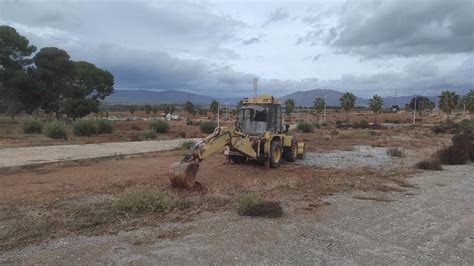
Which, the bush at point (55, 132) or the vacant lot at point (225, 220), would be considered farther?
the bush at point (55, 132)

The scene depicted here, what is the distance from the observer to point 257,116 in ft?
59.9

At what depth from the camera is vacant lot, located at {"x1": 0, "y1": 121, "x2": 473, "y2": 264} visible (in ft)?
22.9

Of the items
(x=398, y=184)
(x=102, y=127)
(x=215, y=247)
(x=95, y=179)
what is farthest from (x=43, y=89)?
(x=215, y=247)

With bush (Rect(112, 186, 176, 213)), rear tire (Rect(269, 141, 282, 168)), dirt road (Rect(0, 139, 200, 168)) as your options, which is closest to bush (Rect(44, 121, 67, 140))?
dirt road (Rect(0, 139, 200, 168))

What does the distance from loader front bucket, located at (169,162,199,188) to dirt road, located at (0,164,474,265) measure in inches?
86.6

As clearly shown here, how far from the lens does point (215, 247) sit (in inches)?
285

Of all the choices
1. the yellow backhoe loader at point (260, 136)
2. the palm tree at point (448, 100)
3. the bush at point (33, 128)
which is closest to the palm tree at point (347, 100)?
the palm tree at point (448, 100)

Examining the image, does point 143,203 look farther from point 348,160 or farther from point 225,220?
point 348,160

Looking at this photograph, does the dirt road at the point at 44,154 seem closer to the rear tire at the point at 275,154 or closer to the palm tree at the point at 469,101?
the rear tire at the point at 275,154

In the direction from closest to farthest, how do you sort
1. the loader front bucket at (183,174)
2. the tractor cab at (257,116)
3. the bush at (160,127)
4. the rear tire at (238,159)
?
1. the loader front bucket at (183,174)
2. the tractor cab at (257,116)
3. the rear tire at (238,159)
4. the bush at (160,127)

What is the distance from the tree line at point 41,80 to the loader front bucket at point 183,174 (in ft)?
152

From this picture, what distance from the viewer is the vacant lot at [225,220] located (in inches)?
275

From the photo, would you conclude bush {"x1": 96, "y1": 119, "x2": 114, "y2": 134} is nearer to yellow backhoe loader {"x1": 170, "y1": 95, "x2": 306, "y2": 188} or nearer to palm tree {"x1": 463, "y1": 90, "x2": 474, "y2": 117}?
yellow backhoe loader {"x1": 170, "y1": 95, "x2": 306, "y2": 188}

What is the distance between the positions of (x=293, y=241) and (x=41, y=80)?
180 ft
